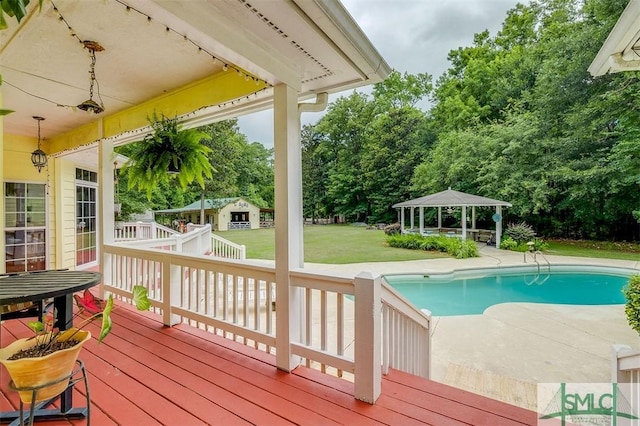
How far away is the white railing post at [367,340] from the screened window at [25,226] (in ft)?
20.0

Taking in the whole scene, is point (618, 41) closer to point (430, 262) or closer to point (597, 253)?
point (430, 262)

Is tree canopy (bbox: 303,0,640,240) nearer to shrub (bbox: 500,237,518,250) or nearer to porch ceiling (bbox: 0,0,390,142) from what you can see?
shrub (bbox: 500,237,518,250)

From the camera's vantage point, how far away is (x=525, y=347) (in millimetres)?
4363

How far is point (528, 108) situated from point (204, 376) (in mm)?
23133

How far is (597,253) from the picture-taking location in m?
12.3

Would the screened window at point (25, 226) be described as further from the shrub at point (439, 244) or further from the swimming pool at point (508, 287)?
the shrub at point (439, 244)

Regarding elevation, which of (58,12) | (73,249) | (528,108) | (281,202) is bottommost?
(73,249)

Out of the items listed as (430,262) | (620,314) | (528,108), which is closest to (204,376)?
(620,314)

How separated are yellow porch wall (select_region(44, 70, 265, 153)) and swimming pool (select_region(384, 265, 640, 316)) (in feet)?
19.2

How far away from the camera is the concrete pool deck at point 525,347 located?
11.5 feet

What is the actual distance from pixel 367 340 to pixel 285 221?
106 centimetres

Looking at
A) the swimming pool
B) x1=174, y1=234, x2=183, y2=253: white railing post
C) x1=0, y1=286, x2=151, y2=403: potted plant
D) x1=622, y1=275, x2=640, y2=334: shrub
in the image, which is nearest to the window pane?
x1=174, y1=234, x2=183, y2=253: white railing post

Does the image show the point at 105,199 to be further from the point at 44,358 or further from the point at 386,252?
the point at 386,252

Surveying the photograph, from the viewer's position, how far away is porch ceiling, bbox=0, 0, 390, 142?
1769mm
